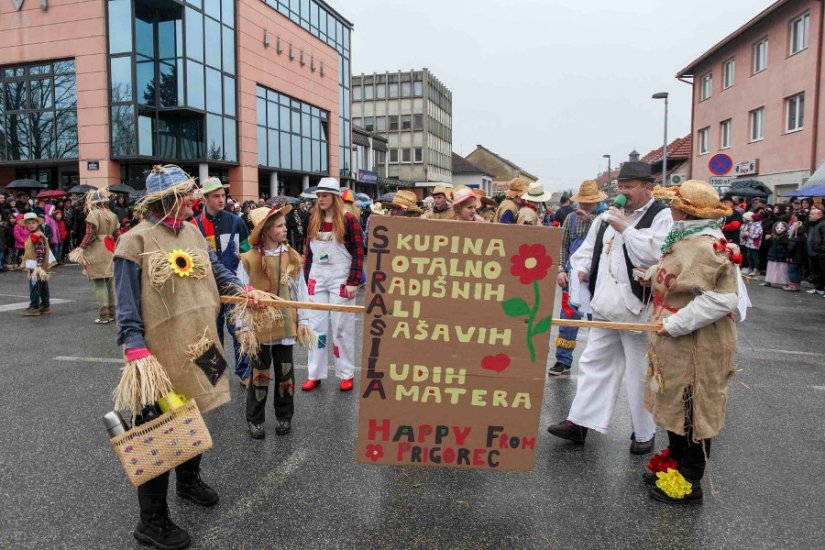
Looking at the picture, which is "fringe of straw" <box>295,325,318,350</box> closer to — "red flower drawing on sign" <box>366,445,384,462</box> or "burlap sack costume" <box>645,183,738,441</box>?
"red flower drawing on sign" <box>366,445,384,462</box>

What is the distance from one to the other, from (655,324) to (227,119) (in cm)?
2668

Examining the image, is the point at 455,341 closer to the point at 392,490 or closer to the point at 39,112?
the point at 392,490

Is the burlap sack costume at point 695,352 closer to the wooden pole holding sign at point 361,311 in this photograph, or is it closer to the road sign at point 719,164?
the wooden pole holding sign at point 361,311

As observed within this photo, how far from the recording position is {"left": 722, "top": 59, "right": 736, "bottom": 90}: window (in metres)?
27.1

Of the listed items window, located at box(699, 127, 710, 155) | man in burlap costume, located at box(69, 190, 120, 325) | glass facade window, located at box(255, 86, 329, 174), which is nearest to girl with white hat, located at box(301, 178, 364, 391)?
man in burlap costume, located at box(69, 190, 120, 325)

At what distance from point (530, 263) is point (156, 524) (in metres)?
2.28

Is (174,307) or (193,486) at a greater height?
(174,307)

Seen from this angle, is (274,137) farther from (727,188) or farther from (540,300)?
(540,300)

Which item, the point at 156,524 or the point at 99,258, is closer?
the point at 156,524

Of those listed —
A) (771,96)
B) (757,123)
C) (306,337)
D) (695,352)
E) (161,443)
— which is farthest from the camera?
(757,123)

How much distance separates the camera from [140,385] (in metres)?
2.91

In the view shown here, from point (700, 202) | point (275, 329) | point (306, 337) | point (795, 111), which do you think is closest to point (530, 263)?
point (700, 202)

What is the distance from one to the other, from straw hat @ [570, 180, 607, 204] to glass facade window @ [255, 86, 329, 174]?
26.1m

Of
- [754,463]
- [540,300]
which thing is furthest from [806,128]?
[540,300]
